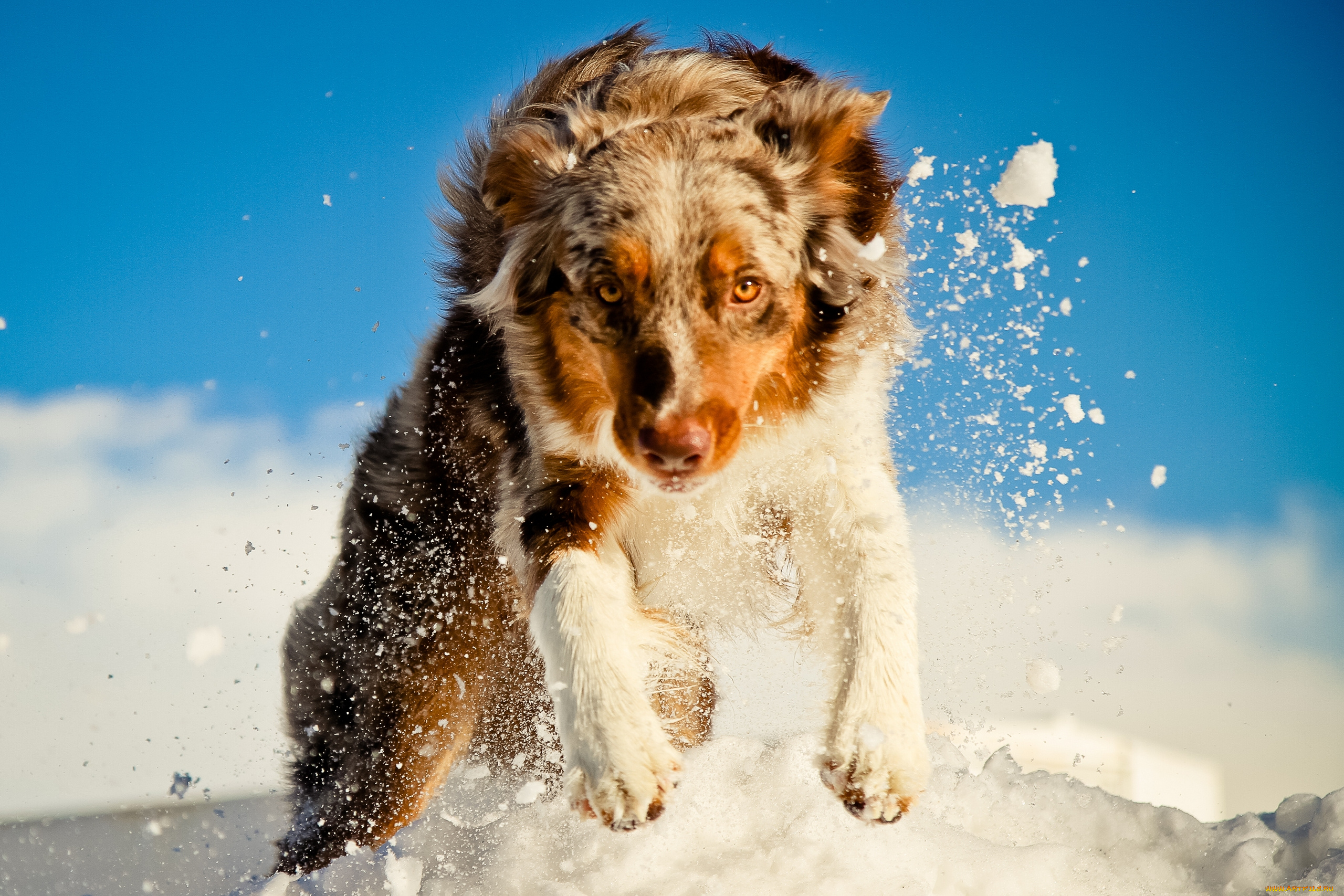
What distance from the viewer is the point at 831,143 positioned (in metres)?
2.99

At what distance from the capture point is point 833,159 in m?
3.03

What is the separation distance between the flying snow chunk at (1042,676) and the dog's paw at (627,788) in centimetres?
188

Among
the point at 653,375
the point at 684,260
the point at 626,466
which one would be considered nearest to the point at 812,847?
the point at 626,466

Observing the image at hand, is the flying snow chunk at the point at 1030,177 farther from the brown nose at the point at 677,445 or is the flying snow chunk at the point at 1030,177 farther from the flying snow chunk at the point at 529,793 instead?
the flying snow chunk at the point at 529,793

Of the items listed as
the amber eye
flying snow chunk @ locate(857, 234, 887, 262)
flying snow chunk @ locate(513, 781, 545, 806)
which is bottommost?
flying snow chunk @ locate(513, 781, 545, 806)

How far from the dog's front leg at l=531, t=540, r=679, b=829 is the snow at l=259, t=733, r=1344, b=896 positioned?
3.60ft

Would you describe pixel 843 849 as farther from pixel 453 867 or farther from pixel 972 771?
pixel 453 867

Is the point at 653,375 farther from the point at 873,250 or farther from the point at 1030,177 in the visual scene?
the point at 1030,177

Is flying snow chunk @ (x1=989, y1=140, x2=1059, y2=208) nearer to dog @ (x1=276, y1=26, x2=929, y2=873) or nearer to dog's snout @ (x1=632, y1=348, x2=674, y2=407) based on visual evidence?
dog @ (x1=276, y1=26, x2=929, y2=873)

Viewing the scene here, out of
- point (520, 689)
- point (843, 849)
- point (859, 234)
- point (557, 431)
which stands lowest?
point (843, 849)

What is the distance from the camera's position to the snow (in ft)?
11.1

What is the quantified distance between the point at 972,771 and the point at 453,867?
2.78 metres

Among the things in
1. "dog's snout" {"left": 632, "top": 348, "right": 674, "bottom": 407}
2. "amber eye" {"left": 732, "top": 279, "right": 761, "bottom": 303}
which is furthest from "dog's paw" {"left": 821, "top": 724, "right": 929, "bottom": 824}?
"amber eye" {"left": 732, "top": 279, "right": 761, "bottom": 303}


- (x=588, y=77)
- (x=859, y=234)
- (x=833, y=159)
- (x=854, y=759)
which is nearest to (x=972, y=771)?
(x=854, y=759)
